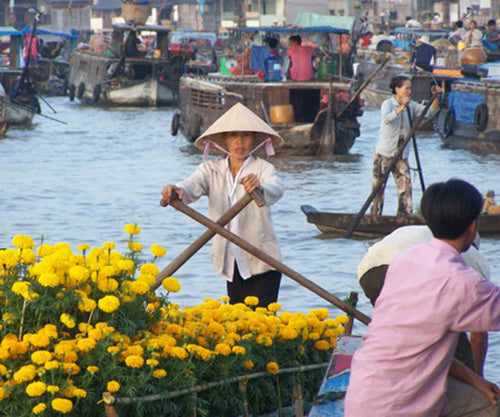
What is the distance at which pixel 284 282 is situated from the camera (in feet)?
26.9

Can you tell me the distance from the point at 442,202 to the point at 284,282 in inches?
219

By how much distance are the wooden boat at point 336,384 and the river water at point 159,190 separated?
2219mm

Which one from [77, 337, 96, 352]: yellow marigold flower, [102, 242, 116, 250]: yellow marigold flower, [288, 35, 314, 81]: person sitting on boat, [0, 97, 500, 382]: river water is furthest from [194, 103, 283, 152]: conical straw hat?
[288, 35, 314, 81]: person sitting on boat

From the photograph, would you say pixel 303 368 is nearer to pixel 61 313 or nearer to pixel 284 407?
pixel 284 407

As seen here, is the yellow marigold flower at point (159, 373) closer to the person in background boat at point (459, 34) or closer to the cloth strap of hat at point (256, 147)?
the cloth strap of hat at point (256, 147)

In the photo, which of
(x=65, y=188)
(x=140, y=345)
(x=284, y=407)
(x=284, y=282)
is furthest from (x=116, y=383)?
(x=65, y=188)

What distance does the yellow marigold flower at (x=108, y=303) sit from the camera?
3164 mm

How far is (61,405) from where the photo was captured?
2953mm

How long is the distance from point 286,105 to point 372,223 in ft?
26.1

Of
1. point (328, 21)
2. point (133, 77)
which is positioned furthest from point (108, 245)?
point (133, 77)

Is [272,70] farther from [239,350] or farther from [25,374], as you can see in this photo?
[25,374]

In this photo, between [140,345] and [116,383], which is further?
[140,345]

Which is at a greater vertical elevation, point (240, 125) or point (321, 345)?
point (240, 125)

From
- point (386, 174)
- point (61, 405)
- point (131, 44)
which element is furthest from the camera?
point (131, 44)
